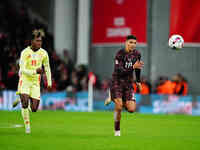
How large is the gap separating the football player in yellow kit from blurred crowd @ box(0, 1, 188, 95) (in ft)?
34.1

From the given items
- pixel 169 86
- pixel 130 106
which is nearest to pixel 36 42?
pixel 130 106

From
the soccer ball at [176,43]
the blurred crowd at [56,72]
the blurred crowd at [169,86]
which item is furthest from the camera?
the blurred crowd at [56,72]

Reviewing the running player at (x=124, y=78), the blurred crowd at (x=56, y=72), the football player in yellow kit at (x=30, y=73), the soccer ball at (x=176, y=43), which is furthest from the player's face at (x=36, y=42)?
the blurred crowd at (x=56, y=72)

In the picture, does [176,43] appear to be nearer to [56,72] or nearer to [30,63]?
[30,63]

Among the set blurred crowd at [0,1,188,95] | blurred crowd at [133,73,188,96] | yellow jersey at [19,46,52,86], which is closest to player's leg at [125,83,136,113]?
yellow jersey at [19,46,52,86]

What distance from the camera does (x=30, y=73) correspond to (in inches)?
544

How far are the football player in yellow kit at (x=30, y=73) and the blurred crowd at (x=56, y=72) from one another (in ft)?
34.1

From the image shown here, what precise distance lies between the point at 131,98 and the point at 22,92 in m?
2.68

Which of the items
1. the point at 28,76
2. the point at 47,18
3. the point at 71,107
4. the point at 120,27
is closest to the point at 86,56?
the point at 120,27

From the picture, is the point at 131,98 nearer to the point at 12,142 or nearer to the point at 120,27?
the point at 12,142

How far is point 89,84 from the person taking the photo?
26.8 m

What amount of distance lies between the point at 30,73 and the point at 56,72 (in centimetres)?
1520

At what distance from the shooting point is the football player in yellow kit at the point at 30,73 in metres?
13.8

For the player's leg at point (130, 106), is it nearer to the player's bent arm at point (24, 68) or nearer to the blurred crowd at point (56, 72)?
the player's bent arm at point (24, 68)
